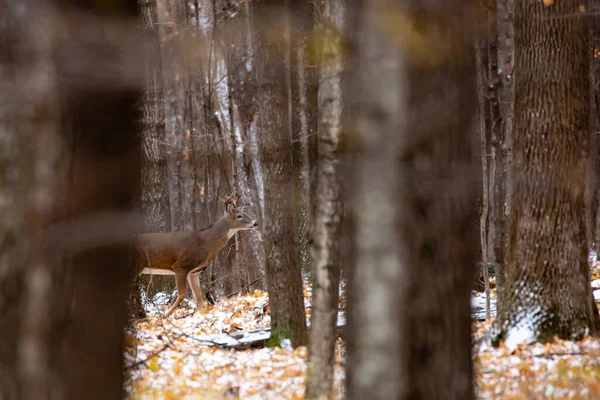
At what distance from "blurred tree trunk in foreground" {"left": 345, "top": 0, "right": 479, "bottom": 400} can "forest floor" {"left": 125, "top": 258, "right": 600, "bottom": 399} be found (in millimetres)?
2805

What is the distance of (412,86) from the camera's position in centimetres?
353

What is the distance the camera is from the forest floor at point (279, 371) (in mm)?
7160

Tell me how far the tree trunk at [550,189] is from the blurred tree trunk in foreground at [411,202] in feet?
21.8

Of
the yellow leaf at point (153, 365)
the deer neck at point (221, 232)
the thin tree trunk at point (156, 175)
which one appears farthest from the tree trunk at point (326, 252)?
the thin tree trunk at point (156, 175)

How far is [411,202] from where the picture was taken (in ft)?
11.4

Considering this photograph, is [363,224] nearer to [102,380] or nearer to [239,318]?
[102,380]

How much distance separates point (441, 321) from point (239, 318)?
10.9 m

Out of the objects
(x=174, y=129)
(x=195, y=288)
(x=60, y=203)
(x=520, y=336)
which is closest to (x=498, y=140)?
(x=520, y=336)

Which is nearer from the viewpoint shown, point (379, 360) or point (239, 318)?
point (379, 360)

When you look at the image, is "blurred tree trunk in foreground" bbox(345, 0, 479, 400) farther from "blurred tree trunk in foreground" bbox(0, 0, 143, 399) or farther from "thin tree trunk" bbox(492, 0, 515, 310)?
"thin tree trunk" bbox(492, 0, 515, 310)

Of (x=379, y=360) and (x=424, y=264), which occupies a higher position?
(x=424, y=264)

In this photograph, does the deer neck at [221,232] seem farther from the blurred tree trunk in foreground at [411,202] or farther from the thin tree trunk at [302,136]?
the blurred tree trunk in foreground at [411,202]

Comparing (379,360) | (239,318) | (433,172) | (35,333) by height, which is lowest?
(239,318)

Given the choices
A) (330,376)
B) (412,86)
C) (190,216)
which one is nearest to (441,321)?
(412,86)
